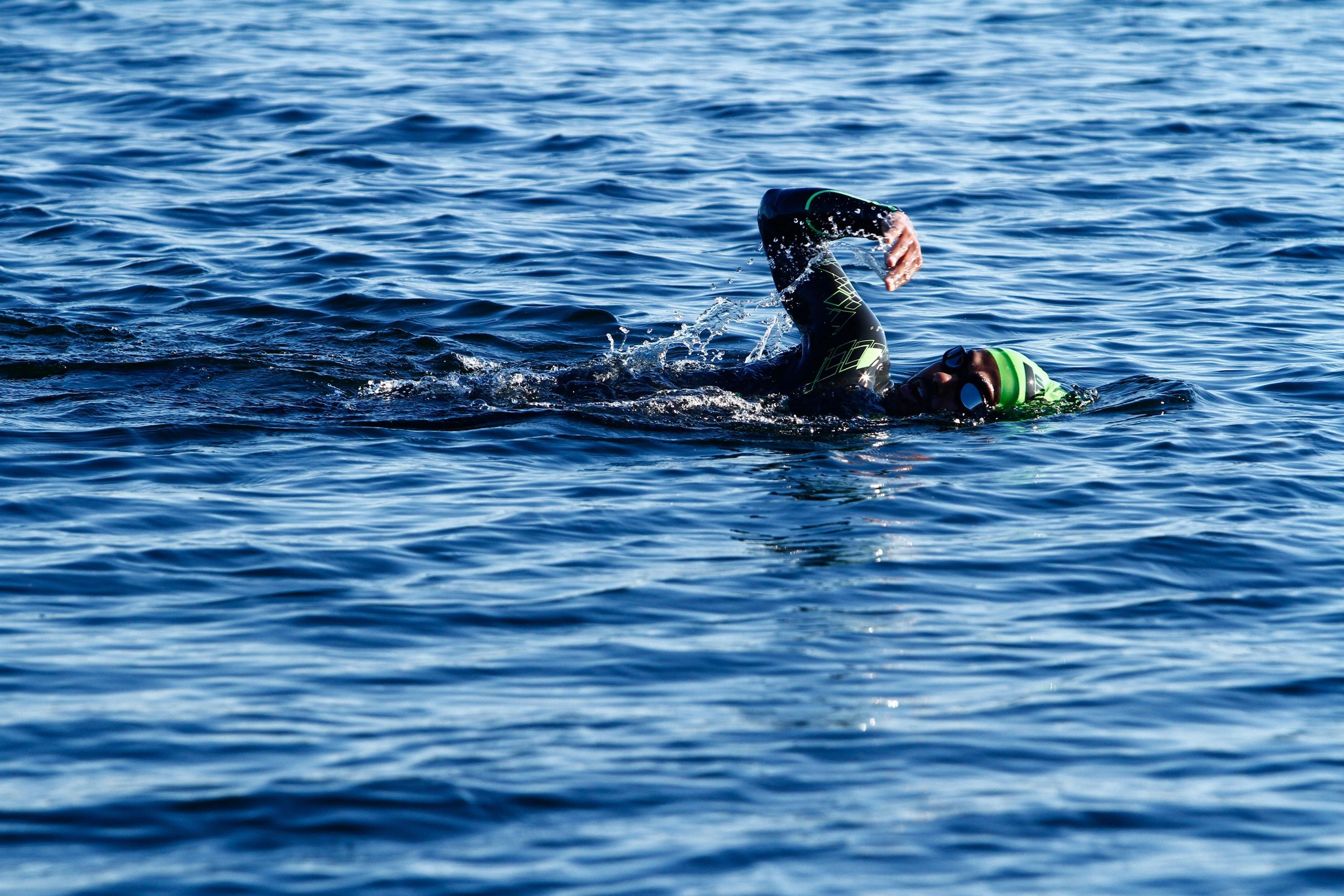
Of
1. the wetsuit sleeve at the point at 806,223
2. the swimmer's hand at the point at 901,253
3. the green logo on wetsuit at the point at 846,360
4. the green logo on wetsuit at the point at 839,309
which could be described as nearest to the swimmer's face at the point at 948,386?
the green logo on wetsuit at the point at 846,360

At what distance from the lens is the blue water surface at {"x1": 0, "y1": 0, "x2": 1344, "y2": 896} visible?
5090mm

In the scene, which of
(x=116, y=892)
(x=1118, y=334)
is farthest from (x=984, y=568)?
(x=1118, y=334)

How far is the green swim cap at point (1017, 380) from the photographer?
9.45 m

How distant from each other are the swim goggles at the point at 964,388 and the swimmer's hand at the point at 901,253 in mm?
1035

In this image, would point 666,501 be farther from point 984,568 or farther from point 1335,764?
point 1335,764

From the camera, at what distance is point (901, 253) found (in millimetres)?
8422

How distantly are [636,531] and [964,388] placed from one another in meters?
2.61

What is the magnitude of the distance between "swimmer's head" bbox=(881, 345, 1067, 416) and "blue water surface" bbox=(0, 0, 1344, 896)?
17cm

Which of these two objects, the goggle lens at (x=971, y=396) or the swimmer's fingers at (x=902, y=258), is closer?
the swimmer's fingers at (x=902, y=258)

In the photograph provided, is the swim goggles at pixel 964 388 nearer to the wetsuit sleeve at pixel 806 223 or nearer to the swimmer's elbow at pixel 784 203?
the wetsuit sleeve at pixel 806 223

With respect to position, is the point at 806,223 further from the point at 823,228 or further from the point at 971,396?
the point at 971,396

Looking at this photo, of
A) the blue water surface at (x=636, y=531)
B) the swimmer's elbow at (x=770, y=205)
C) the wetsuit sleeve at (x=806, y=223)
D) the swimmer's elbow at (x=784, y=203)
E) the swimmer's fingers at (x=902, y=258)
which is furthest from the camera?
the swimmer's elbow at (x=770, y=205)

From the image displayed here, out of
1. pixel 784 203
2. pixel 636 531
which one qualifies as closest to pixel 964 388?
pixel 784 203

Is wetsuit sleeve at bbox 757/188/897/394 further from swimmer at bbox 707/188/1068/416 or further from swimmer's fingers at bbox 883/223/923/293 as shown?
swimmer's fingers at bbox 883/223/923/293
